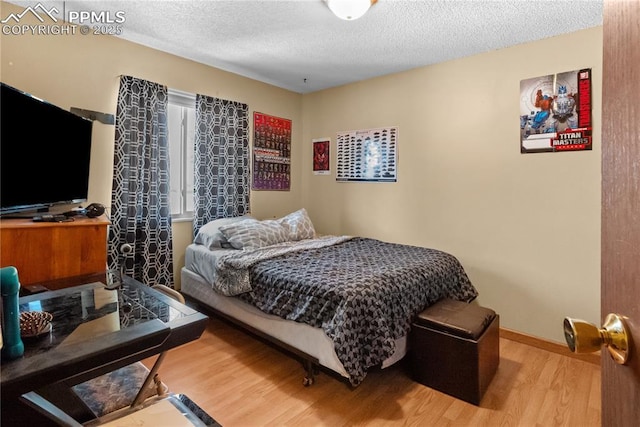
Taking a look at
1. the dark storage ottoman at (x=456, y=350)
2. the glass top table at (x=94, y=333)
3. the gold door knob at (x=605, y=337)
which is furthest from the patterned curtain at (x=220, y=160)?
the gold door knob at (x=605, y=337)

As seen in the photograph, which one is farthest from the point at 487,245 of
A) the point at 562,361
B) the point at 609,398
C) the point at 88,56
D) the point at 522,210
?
the point at 88,56

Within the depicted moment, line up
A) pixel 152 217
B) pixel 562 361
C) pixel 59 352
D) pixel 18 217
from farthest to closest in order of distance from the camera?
pixel 152 217
pixel 562 361
pixel 18 217
pixel 59 352

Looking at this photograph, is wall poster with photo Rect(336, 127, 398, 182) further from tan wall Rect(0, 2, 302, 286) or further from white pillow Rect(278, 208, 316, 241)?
tan wall Rect(0, 2, 302, 286)

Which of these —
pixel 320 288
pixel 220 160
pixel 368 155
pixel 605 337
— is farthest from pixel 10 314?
pixel 368 155

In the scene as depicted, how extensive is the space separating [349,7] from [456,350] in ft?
7.20

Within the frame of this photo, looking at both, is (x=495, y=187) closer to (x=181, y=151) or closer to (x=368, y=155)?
(x=368, y=155)

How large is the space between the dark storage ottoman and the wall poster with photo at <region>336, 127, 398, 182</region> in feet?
5.74

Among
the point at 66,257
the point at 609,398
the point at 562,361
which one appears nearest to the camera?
the point at 609,398

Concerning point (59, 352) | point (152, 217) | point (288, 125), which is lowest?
point (59, 352)

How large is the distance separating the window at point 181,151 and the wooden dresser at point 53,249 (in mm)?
1391

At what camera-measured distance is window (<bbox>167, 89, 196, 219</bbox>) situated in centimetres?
323

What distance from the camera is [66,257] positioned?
1.76 meters

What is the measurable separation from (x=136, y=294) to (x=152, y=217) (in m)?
1.61

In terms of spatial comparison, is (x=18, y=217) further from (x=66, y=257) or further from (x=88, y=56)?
(x=88, y=56)
